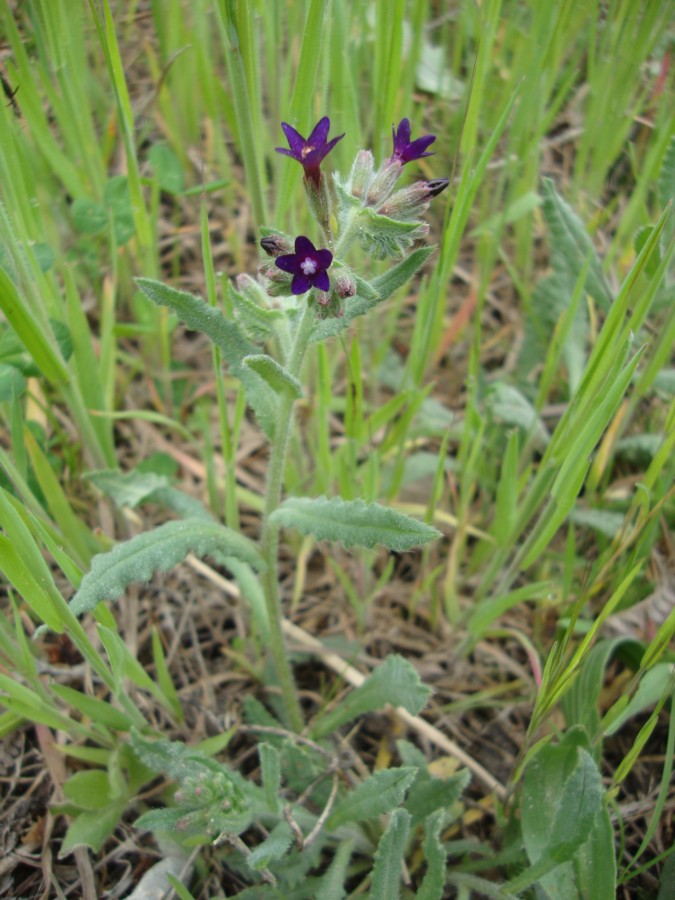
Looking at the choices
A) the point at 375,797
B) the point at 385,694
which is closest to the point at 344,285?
the point at 385,694

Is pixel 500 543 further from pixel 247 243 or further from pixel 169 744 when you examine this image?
pixel 247 243

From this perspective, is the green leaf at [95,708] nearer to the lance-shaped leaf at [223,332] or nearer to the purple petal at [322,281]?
the lance-shaped leaf at [223,332]

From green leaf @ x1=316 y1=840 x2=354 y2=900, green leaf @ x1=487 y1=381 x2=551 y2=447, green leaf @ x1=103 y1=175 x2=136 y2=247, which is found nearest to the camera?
green leaf @ x1=316 y1=840 x2=354 y2=900

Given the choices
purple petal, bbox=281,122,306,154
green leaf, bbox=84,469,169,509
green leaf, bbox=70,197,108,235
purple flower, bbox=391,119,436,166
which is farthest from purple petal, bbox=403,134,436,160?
green leaf, bbox=70,197,108,235

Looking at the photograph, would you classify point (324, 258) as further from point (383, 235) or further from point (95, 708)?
point (95, 708)

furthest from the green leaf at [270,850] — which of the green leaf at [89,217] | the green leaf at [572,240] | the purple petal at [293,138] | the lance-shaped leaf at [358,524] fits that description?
the green leaf at [89,217]

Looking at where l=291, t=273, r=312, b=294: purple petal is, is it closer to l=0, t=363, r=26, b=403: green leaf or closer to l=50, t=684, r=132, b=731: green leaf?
l=0, t=363, r=26, b=403: green leaf
